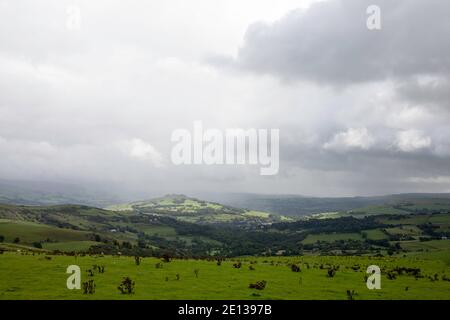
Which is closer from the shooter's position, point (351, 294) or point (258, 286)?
point (351, 294)

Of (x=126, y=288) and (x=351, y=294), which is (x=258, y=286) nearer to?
(x=351, y=294)

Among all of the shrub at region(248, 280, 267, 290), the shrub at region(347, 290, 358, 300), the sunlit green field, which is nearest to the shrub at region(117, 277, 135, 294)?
the sunlit green field

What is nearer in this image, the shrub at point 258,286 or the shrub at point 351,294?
the shrub at point 351,294

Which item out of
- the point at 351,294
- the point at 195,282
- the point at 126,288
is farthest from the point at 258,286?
the point at 126,288

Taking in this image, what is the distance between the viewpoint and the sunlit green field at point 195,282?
32375 mm

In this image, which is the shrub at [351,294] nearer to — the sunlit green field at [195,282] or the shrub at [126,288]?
the sunlit green field at [195,282]

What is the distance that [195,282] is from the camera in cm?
3881

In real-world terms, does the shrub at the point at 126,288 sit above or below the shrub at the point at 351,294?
above

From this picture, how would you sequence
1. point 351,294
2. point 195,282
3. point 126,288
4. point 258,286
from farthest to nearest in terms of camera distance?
1. point 195,282
2. point 258,286
3. point 351,294
4. point 126,288

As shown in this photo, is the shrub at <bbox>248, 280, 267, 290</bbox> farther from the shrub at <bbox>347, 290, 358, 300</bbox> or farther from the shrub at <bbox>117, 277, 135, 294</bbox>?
the shrub at <bbox>117, 277, 135, 294</bbox>

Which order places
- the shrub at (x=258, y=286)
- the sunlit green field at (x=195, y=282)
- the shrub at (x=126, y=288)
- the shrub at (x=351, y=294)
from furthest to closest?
1. the shrub at (x=258, y=286)
2. the shrub at (x=351, y=294)
3. the sunlit green field at (x=195, y=282)
4. the shrub at (x=126, y=288)

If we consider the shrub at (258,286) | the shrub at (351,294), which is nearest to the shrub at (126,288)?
→ the shrub at (258,286)
